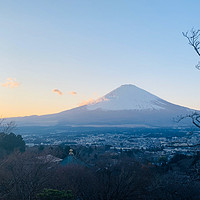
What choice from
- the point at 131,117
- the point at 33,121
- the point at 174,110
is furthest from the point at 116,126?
the point at 33,121

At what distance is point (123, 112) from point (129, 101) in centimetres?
833

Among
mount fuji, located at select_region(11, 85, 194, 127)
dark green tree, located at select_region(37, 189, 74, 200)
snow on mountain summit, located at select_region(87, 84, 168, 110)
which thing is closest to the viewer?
dark green tree, located at select_region(37, 189, 74, 200)

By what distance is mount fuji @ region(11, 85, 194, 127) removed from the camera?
317 ft

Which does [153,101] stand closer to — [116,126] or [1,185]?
[116,126]

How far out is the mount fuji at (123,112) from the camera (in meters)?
96.8

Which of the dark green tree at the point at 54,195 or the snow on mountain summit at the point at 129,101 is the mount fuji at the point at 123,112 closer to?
the snow on mountain summit at the point at 129,101

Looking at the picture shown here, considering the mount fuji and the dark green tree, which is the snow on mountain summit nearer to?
the mount fuji

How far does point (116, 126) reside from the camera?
93.4 meters

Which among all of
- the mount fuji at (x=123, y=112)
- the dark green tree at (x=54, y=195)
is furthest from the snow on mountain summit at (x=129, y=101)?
the dark green tree at (x=54, y=195)

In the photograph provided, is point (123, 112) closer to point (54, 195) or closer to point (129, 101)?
point (129, 101)

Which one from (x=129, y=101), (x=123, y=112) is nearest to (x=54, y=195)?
(x=123, y=112)

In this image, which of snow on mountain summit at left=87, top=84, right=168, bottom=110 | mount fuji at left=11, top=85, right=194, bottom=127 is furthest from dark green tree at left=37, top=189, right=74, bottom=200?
snow on mountain summit at left=87, top=84, right=168, bottom=110

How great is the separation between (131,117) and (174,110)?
47.3 ft

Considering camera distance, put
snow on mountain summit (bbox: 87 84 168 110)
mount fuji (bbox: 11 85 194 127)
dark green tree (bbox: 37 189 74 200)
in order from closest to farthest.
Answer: dark green tree (bbox: 37 189 74 200)
mount fuji (bbox: 11 85 194 127)
snow on mountain summit (bbox: 87 84 168 110)
